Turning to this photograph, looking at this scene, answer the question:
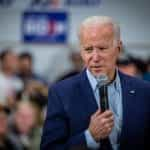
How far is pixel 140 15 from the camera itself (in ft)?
30.8

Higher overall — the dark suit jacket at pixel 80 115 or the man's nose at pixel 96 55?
the man's nose at pixel 96 55

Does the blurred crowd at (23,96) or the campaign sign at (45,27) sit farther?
the campaign sign at (45,27)

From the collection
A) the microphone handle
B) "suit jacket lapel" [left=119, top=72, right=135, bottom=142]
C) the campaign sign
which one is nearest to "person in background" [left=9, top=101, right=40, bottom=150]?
the campaign sign

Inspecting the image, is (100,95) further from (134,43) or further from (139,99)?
→ (134,43)

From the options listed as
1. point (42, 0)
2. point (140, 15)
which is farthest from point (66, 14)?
point (140, 15)

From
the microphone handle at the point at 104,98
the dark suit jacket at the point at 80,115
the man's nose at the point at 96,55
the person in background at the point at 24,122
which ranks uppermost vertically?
the man's nose at the point at 96,55

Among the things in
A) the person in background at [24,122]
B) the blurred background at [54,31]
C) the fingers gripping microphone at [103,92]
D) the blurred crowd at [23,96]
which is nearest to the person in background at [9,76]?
the blurred crowd at [23,96]

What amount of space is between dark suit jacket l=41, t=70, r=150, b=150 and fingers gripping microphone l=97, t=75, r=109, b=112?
0.15 meters

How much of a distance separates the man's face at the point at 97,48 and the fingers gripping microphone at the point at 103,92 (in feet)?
0.22

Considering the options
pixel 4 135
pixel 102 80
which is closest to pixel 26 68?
pixel 4 135

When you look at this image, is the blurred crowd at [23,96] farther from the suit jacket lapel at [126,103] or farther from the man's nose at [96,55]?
the man's nose at [96,55]

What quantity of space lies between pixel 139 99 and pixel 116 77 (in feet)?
0.46

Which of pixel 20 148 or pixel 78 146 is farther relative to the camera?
pixel 20 148

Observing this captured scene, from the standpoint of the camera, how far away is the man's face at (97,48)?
292cm
